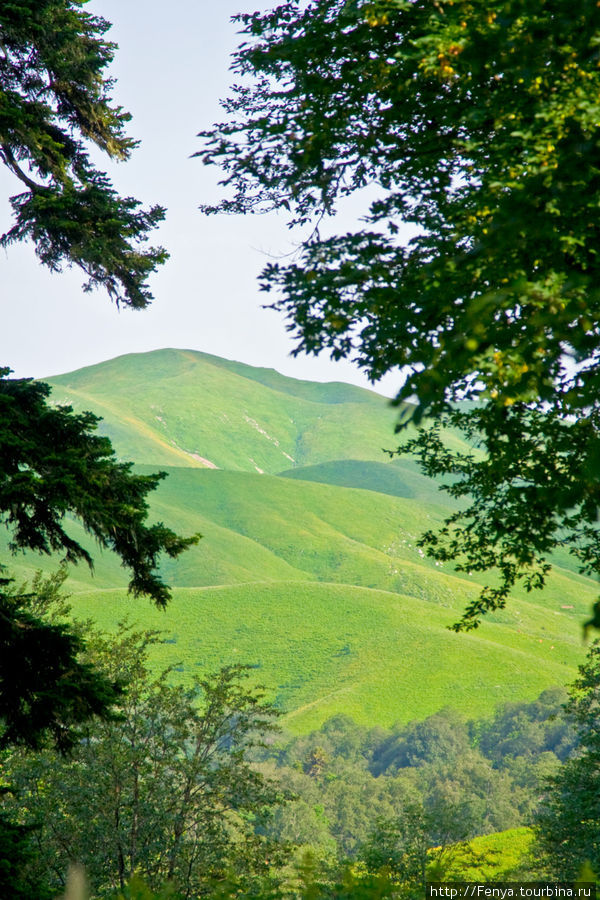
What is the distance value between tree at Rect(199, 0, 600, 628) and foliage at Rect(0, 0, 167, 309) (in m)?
1.79

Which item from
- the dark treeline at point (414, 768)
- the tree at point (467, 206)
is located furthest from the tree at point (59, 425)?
the dark treeline at point (414, 768)

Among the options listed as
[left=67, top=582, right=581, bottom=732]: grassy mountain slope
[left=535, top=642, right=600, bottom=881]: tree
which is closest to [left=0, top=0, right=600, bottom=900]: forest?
[left=535, top=642, right=600, bottom=881]: tree

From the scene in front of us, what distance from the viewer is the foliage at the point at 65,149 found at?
32.6 ft

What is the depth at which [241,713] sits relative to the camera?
24.1 meters

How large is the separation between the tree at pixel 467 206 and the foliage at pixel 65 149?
179 centimetres

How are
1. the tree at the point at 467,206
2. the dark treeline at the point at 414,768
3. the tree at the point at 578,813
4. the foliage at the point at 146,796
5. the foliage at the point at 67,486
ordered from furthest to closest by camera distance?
the dark treeline at the point at 414,768
the tree at the point at 578,813
the foliage at the point at 146,796
the foliage at the point at 67,486
the tree at the point at 467,206

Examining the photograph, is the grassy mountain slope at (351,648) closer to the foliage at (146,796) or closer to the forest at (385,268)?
the foliage at (146,796)

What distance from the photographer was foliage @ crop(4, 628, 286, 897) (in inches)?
858

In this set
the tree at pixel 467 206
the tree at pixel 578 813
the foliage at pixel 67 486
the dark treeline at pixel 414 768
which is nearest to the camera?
the tree at pixel 467 206

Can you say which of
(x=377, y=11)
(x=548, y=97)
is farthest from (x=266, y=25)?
(x=548, y=97)

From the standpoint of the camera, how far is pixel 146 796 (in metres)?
22.8

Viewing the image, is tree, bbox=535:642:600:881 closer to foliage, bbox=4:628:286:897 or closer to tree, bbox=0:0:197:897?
foliage, bbox=4:628:286:897

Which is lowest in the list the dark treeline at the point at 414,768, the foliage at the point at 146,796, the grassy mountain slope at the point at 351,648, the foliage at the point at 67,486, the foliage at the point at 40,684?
the dark treeline at the point at 414,768

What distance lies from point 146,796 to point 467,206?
21.4m
